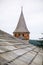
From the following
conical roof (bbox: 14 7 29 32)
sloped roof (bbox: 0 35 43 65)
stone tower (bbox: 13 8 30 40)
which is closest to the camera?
sloped roof (bbox: 0 35 43 65)

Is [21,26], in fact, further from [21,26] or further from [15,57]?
[15,57]

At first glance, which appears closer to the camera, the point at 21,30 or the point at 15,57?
the point at 15,57

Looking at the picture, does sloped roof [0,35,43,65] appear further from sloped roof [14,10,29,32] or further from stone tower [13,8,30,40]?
sloped roof [14,10,29,32]

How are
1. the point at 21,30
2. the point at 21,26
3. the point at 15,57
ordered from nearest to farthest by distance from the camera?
1. the point at 15,57
2. the point at 21,30
3. the point at 21,26

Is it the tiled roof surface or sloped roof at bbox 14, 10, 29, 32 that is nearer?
the tiled roof surface

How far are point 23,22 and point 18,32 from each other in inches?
299

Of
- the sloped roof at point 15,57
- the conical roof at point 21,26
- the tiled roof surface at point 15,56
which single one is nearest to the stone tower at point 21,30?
the conical roof at point 21,26

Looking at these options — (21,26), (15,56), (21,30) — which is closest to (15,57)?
(15,56)

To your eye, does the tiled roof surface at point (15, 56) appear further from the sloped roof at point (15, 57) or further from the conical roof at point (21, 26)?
the conical roof at point (21, 26)

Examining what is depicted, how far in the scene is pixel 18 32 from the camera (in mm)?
53500

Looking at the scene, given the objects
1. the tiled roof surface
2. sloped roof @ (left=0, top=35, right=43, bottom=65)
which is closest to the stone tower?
the tiled roof surface

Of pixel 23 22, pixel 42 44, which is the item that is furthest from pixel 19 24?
pixel 42 44

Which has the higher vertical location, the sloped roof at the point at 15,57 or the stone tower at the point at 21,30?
the sloped roof at the point at 15,57

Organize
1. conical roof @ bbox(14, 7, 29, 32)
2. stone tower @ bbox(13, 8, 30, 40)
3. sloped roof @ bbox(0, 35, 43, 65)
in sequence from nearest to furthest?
sloped roof @ bbox(0, 35, 43, 65)
stone tower @ bbox(13, 8, 30, 40)
conical roof @ bbox(14, 7, 29, 32)
